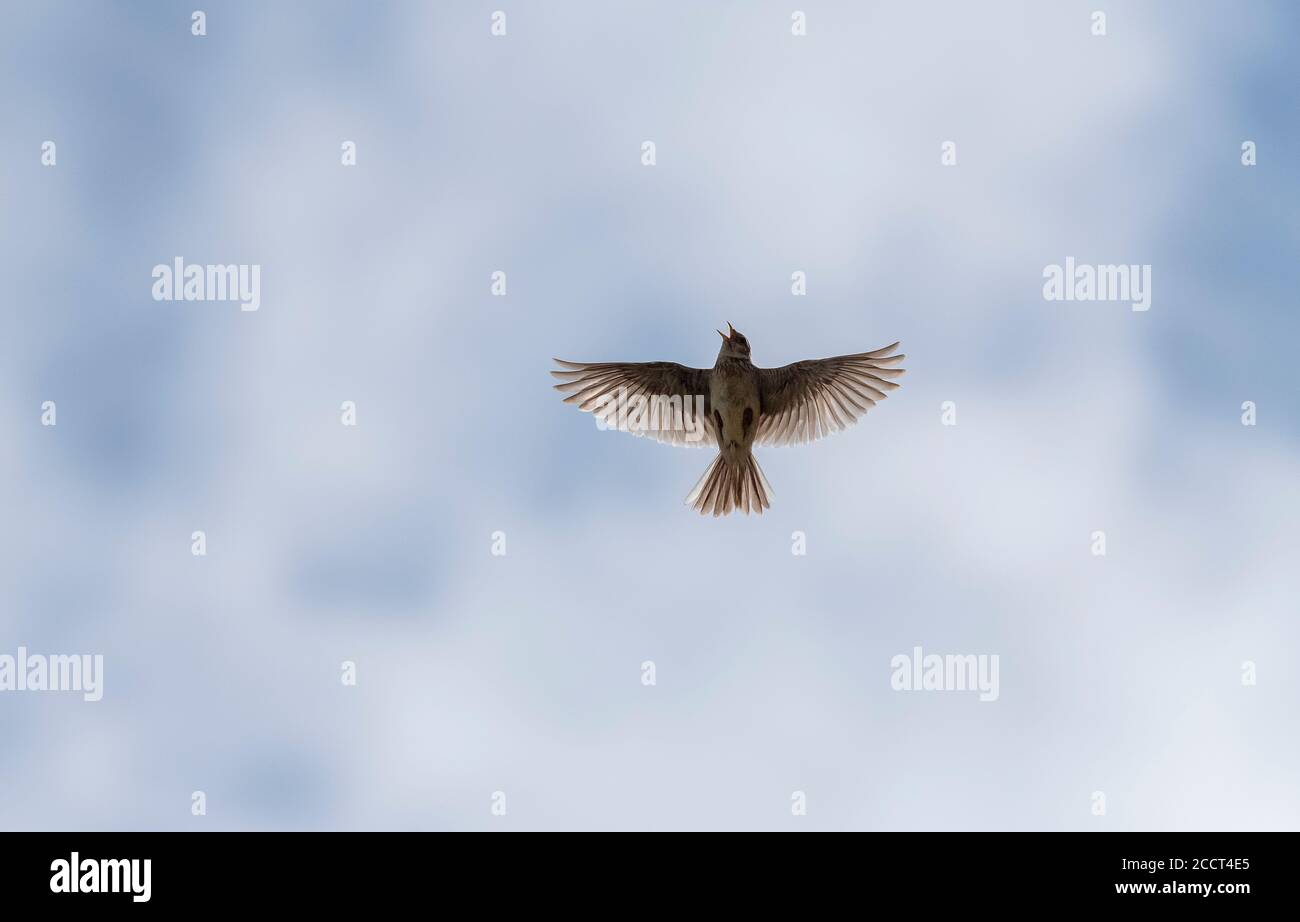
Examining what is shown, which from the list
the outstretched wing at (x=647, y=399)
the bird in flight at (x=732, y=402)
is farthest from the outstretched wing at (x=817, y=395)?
the outstretched wing at (x=647, y=399)

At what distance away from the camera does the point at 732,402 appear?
16594 millimetres

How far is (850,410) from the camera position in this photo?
1733 centimetres

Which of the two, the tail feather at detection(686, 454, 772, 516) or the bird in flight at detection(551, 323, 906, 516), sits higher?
the bird in flight at detection(551, 323, 906, 516)

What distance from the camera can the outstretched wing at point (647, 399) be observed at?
16.9m

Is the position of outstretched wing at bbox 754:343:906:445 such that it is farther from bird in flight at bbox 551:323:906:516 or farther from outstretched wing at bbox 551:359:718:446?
outstretched wing at bbox 551:359:718:446

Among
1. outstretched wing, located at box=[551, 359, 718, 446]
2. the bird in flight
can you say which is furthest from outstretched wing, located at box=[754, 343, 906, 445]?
outstretched wing, located at box=[551, 359, 718, 446]

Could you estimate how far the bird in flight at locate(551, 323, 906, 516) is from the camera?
653 inches

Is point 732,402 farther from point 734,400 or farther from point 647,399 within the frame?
point 647,399

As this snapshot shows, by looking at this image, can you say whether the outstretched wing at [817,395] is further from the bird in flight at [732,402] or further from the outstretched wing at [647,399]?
the outstretched wing at [647,399]

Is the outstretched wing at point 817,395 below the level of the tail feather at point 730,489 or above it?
above

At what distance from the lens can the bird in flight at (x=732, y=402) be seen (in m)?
16.6

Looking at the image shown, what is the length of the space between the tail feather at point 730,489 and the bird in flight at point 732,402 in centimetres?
1

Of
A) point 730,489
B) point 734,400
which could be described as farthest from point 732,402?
point 730,489

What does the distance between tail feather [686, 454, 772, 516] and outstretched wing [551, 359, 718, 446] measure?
1.81 feet
